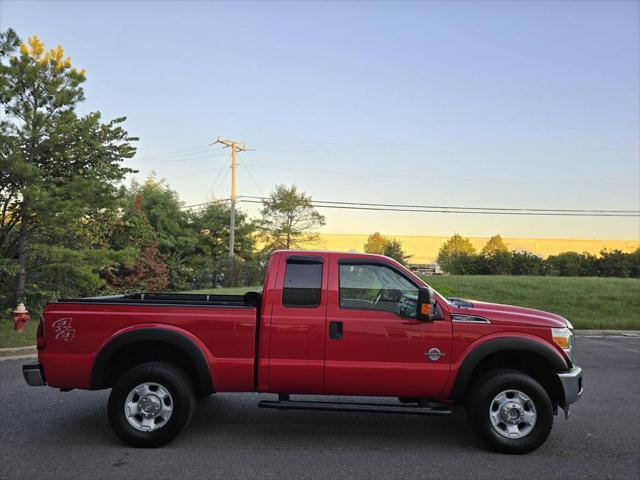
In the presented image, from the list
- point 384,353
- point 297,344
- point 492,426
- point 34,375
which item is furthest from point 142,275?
point 492,426

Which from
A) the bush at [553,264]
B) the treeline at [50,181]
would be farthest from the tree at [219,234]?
the treeline at [50,181]

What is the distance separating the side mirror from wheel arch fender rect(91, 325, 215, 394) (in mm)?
2014

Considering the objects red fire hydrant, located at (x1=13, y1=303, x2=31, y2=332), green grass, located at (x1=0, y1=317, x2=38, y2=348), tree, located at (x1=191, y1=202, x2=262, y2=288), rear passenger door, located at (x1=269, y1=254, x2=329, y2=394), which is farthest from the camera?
tree, located at (x1=191, y1=202, x2=262, y2=288)

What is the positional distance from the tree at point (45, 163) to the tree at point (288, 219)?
1250 inches

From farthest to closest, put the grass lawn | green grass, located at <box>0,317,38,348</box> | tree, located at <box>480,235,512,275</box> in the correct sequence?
tree, located at <box>480,235,512,275</box> < the grass lawn < green grass, located at <box>0,317,38,348</box>

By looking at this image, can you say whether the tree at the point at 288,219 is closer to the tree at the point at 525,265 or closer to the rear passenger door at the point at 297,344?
the tree at the point at 525,265

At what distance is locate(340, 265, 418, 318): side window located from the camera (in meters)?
4.75

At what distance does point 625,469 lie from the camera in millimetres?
4316

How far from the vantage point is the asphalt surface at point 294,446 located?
13.7 ft

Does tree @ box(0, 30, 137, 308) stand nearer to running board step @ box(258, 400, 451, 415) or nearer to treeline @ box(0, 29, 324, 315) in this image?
treeline @ box(0, 29, 324, 315)

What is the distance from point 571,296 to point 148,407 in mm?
18502

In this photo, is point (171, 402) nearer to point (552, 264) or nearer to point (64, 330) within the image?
point (64, 330)

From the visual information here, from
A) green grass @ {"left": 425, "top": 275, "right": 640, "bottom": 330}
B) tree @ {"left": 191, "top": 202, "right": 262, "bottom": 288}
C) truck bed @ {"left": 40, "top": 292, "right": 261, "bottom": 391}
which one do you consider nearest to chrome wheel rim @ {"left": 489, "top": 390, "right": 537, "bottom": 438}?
truck bed @ {"left": 40, "top": 292, "right": 261, "bottom": 391}

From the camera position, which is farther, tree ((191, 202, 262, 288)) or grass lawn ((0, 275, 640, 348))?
tree ((191, 202, 262, 288))
